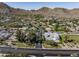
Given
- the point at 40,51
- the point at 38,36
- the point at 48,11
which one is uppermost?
the point at 48,11

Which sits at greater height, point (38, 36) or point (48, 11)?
point (48, 11)

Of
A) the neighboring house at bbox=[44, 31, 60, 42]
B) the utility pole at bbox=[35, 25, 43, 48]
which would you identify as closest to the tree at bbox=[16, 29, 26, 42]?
the utility pole at bbox=[35, 25, 43, 48]

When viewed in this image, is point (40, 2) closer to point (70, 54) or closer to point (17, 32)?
point (17, 32)

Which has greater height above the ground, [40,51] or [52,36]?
[52,36]

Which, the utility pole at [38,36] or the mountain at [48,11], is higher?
the mountain at [48,11]

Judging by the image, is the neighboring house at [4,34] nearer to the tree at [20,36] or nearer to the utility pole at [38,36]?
the tree at [20,36]

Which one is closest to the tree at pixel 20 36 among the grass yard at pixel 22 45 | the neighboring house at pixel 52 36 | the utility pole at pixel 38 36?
the grass yard at pixel 22 45

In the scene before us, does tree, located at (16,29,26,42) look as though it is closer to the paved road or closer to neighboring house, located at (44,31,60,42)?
the paved road

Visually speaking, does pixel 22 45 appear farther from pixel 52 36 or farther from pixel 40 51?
pixel 52 36

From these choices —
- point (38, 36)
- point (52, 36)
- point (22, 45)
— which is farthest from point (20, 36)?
point (52, 36)

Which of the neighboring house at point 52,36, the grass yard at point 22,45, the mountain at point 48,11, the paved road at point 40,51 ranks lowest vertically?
the paved road at point 40,51

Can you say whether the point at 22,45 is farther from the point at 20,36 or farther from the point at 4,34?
the point at 4,34

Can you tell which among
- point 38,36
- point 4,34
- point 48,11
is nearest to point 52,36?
point 38,36

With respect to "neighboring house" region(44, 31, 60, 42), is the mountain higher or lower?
higher
